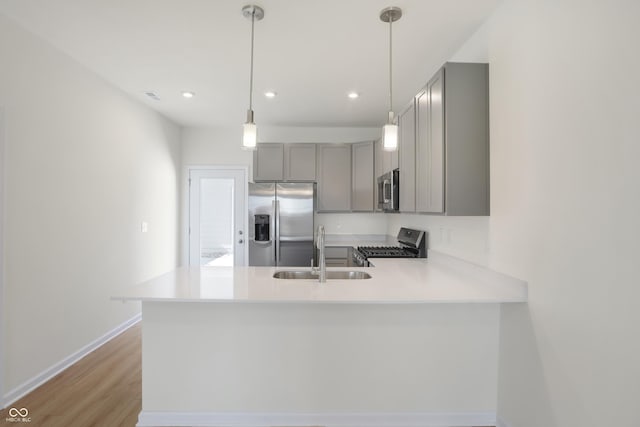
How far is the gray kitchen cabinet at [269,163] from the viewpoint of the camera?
14.6ft

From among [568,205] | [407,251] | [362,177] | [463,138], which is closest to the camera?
[568,205]

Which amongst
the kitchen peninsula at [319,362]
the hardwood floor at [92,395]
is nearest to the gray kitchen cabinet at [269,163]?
the hardwood floor at [92,395]

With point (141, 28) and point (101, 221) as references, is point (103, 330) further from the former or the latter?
point (141, 28)

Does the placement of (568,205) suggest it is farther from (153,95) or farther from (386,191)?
(153,95)

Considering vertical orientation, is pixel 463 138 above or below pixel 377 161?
below

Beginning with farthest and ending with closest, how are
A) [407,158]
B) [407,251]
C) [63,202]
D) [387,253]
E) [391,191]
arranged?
[407,251]
[387,253]
[391,191]
[407,158]
[63,202]

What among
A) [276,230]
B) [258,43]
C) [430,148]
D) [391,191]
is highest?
[258,43]

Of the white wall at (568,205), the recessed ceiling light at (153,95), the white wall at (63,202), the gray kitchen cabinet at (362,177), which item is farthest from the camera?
the gray kitchen cabinet at (362,177)

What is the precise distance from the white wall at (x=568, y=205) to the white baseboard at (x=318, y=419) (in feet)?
0.94

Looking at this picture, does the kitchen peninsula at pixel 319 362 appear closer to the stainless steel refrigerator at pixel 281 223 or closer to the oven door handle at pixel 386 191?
the oven door handle at pixel 386 191

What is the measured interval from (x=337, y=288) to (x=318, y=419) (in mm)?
824

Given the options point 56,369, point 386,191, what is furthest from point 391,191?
point 56,369

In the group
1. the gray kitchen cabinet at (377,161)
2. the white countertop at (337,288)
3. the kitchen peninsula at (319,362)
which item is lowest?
the kitchen peninsula at (319,362)

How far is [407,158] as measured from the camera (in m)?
2.74
